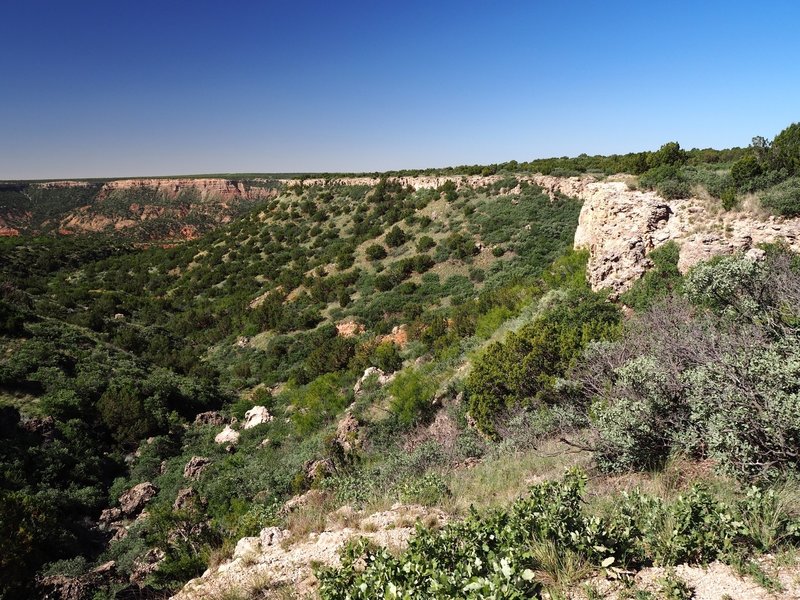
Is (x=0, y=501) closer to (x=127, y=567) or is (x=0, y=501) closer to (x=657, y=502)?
(x=127, y=567)

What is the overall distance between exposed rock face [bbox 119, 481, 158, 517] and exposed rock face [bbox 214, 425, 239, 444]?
8.68 feet

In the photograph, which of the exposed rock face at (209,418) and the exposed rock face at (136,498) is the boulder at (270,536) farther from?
the exposed rock face at (209,418)

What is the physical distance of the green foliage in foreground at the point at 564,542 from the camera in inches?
114

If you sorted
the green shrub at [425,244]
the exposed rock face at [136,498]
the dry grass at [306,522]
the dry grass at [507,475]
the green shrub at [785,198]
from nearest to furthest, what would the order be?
the dry grass at [306,522], the dry grass at [507,475], the green shrub at [785,198], the exposed rock face at [136,498], the green shrub at [425,244]

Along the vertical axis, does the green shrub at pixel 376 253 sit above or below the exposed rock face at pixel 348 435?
above

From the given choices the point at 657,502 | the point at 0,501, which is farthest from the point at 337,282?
the point at 657,502

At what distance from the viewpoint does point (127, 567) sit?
842 cm

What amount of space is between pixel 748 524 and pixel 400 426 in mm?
8706

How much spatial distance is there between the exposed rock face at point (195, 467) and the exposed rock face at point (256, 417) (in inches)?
90.5

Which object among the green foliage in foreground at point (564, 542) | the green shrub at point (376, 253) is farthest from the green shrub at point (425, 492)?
the green shrub at point (376, 253)

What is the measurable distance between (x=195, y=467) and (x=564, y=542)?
12213 mm

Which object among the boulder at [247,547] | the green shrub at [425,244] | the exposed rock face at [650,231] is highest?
the exposed rock face at [650,231]

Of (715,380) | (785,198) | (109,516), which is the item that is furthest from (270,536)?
(785,198)

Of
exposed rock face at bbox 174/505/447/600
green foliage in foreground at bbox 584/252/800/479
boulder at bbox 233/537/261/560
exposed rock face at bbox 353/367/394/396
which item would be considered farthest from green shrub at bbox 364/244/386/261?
boulder at bbox 233/537/261/560
